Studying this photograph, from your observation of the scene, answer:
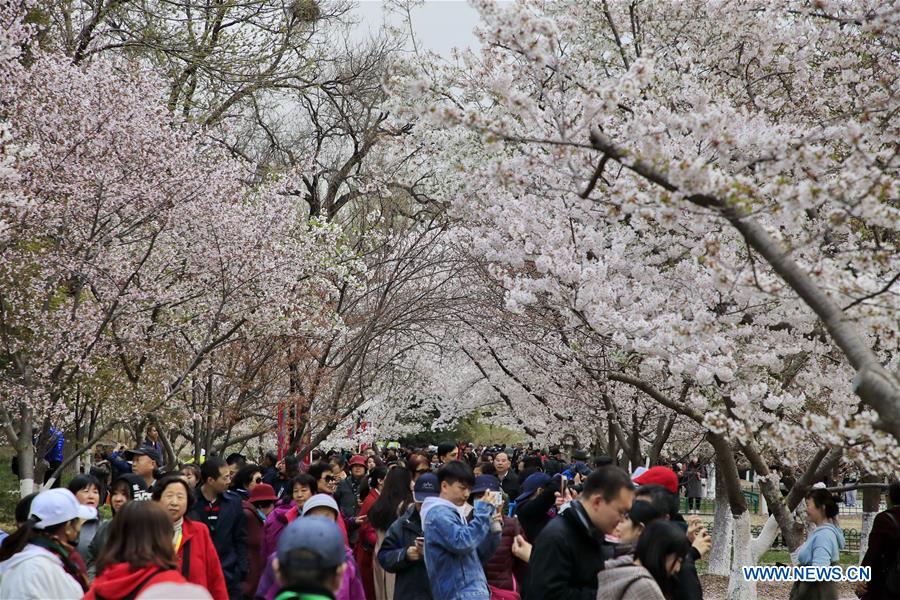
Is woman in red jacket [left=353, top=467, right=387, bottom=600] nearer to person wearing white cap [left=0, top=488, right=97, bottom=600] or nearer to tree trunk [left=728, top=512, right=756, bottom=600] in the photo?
person wearing white cap [left=0, top=488, right=97, bottom=600]

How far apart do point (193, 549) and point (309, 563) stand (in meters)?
3.08

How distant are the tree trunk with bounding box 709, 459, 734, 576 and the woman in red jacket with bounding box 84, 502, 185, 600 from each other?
527 inches

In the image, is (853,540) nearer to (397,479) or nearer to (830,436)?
(397,479)

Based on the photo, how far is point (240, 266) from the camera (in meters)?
14.6

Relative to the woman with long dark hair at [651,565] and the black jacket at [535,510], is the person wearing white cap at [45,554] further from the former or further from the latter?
the black jacket at [535,510]

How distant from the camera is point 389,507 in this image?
7.94 m

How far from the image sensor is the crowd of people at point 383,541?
4148 millimetres

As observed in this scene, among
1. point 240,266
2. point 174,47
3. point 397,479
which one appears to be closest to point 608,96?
point 397,479

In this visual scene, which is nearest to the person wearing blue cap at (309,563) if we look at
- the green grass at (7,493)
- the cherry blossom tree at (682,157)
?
the cherry blossom tree at (682,157)

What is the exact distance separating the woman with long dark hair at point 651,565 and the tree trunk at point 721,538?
11914 mm

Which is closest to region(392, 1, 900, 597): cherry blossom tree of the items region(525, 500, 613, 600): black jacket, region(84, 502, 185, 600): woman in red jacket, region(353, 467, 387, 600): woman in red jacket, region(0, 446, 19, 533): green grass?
region(525, 500, 613, 600): black jacket

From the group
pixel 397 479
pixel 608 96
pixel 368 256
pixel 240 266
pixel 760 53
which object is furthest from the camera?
pixel 368 256

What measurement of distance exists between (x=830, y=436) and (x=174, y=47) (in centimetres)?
1615

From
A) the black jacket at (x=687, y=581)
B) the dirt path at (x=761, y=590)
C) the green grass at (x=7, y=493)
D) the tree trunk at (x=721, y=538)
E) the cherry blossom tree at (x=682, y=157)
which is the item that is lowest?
the dirt path at (x=761, y=590)
